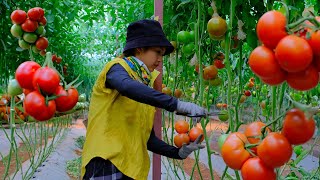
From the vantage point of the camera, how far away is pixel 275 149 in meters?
0.73

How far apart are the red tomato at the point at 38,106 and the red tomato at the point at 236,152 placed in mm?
438

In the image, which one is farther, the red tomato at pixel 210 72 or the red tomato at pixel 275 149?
the red tomato at pixel 210 72

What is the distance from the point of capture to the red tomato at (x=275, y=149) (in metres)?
0.74

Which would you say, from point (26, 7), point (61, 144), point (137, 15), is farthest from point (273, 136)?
point (61, 144)

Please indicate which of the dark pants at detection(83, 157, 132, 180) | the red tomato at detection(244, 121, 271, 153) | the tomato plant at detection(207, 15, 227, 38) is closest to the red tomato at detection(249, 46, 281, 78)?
the red tomato at detection(244, 121, 271, 153)

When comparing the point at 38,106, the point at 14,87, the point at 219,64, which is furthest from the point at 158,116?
the point at 38,106

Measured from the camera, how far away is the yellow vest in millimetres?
1613

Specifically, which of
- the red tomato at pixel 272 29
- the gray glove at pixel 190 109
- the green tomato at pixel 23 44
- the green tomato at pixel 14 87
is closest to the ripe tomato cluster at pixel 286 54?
the red tomato at pixel 272 29

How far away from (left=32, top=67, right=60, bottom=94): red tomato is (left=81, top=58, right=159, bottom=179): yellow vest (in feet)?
1.99

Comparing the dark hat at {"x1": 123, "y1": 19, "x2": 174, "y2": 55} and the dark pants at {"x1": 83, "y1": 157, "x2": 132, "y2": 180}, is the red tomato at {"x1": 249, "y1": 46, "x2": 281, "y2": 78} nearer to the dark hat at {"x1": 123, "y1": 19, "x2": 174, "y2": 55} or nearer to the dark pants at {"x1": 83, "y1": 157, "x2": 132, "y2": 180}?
the dark hat at {"x1": 123, "y1": 19, "x2": 174, "y2": 55}

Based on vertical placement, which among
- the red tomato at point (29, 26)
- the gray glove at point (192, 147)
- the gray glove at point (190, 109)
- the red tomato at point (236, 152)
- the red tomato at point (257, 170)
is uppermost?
the red tomato at point (29, 26)

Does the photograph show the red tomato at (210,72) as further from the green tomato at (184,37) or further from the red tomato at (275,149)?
the red tomato at (275,149)

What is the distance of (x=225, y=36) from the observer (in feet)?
4.38

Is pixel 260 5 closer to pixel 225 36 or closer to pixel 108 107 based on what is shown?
pixel 225 36
